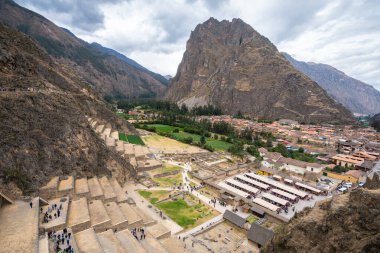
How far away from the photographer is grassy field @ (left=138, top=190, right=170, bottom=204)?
130 ft

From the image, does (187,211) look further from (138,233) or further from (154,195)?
(138,233)

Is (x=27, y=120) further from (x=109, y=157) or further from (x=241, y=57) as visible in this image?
(x=241, y=57)

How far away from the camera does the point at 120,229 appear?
27234 mm

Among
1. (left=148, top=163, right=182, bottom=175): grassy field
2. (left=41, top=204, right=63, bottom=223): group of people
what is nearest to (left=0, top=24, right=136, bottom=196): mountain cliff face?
(left=41, top=204, right=63, bottom=223): group of people

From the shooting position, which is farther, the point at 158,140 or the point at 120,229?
the point at 158,140

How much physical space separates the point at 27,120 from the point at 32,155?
18.6 feet

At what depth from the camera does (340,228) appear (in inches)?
494

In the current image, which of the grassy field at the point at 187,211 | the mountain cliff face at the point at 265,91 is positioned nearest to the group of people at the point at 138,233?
the grassy field at the point at 187,211

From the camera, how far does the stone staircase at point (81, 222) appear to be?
20.2 m

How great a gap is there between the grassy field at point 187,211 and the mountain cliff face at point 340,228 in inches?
804

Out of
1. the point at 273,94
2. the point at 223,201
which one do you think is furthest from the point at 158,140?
the point at 273,94

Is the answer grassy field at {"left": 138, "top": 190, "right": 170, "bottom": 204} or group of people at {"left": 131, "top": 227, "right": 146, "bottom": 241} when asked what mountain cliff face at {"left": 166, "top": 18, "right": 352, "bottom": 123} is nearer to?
grassy field at {"left": 138, "top": 190, "right": 170, "bottom": 204}

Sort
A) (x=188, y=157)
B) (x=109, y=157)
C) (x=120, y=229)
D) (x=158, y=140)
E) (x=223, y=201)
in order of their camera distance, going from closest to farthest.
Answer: (x=120, y=229), (x=223, y=201), (x=109, y=157), (x=188, y=157), (x=158, y=140)

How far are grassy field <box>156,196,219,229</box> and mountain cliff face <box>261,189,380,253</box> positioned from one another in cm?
2043
